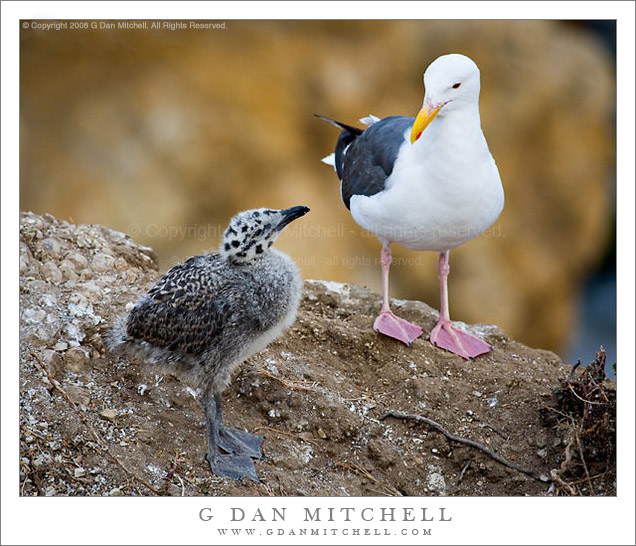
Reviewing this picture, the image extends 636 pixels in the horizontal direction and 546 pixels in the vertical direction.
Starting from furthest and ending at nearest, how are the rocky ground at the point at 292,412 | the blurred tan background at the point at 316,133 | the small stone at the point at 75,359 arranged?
the blurred tan background at the point at 316,133, the small stone at the point at 75,359, the rocky ground at the point at 292,412

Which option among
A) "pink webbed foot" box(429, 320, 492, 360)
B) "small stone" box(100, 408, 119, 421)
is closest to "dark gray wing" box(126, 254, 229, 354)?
"small stone" box(100, 408, 119, 421)

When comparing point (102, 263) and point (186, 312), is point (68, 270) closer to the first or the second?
point (102, 263)

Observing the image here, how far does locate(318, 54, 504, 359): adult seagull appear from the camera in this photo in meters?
4.24

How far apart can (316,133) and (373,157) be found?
141 inches

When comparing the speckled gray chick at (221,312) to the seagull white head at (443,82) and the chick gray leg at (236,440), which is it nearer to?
the chick gray leg at (236,440)

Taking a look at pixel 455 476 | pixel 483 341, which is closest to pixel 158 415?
pixel 455 476

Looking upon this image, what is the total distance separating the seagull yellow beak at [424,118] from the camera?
13.4 feet

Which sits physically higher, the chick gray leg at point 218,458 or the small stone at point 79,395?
the small stone at point 79,395

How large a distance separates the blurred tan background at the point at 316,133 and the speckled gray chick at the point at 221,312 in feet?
12.1

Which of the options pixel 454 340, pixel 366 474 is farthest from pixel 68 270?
pixel 454 340

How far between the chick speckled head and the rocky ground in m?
0.89

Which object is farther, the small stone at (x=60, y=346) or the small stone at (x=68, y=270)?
the small stone at (x=68, y=270)

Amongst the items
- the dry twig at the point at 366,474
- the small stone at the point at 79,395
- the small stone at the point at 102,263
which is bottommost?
the dry twig at the point at 366,474

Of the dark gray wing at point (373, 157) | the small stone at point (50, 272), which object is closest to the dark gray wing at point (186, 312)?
the small stone at point (50, 272)
